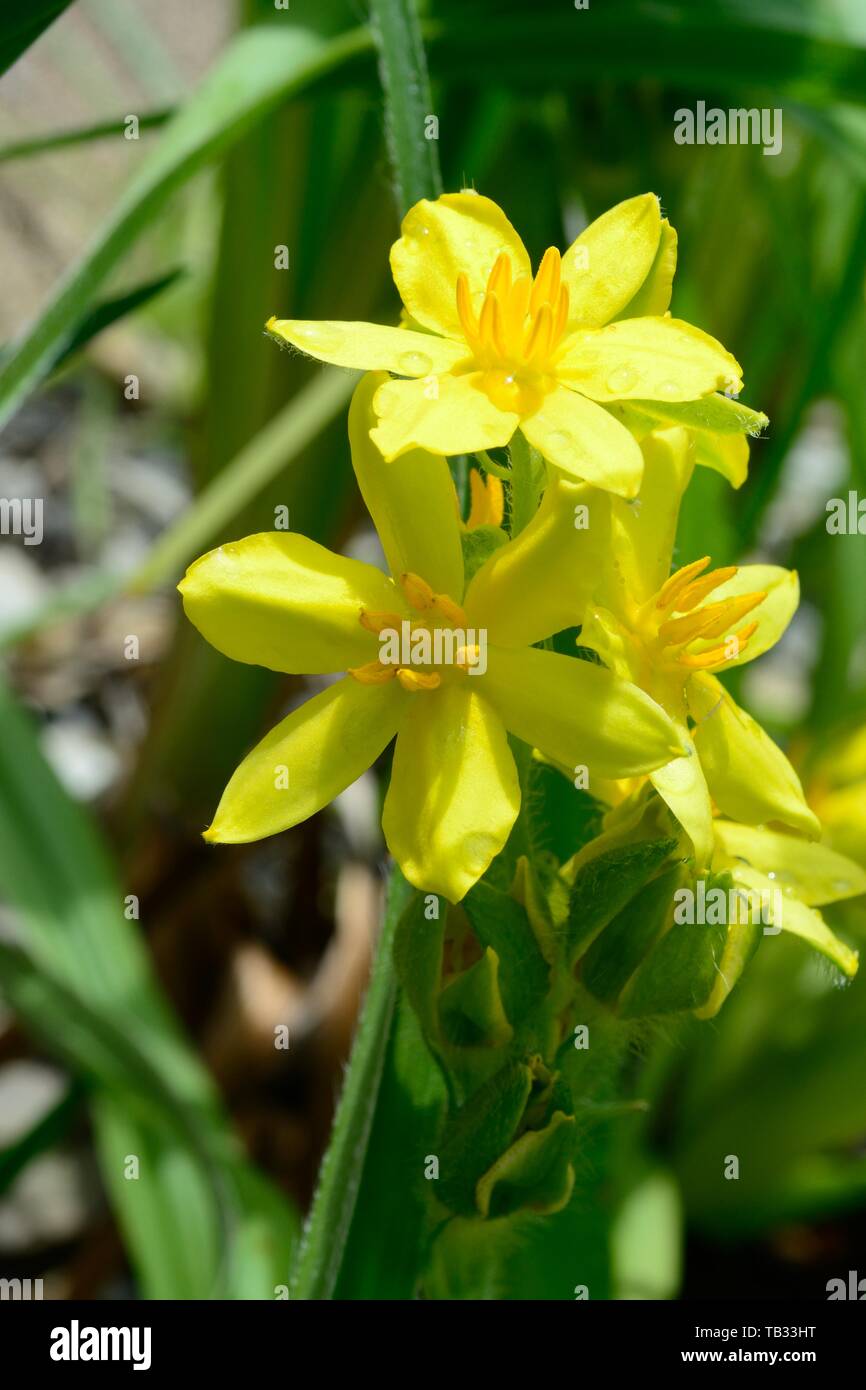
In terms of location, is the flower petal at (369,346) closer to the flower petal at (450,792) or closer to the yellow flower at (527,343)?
the yellow flower at (527,343)

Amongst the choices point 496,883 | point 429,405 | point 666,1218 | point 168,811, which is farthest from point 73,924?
point 429,405

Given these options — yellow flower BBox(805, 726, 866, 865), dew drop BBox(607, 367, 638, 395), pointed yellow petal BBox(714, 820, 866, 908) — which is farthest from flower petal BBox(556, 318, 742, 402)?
yellow flower BBox(805, 726, 866, 865)

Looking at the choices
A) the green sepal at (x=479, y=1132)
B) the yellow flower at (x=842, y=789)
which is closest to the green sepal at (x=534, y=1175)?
the green sepal at (x=479, y=1132)

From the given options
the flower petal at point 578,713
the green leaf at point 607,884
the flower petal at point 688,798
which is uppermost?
the flower petal at point 578,713

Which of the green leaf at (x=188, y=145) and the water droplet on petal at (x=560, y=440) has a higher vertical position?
the green leaf at (x=188, y=145)

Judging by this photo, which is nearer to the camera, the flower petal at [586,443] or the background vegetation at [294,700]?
the flower petal at [586,443]

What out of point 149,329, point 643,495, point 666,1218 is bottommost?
point 666,1218
